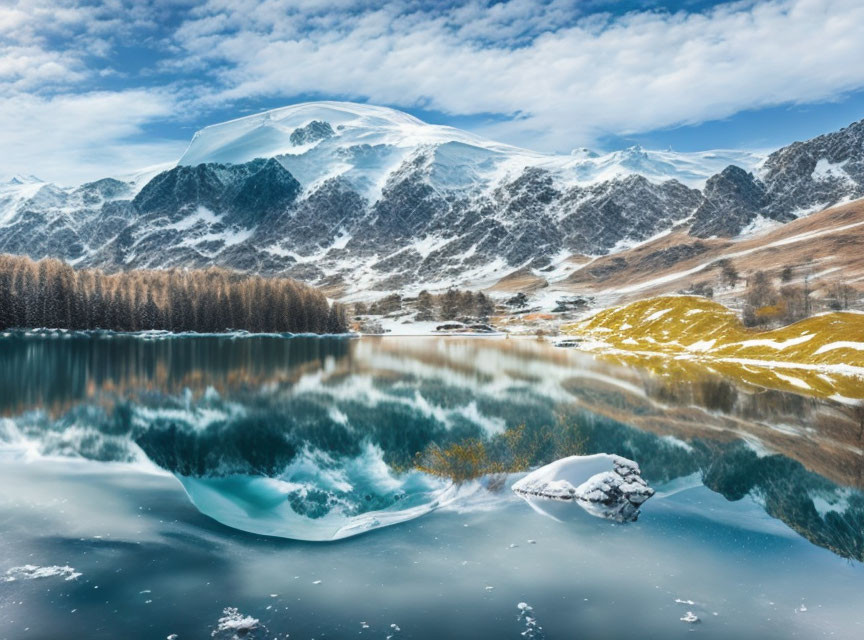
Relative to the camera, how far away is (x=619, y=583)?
20.1 metres

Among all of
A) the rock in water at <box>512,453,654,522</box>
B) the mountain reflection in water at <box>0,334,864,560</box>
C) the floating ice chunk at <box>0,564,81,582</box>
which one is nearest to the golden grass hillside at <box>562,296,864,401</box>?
the mountain reflection in water at <box>0,334,864,560</box>

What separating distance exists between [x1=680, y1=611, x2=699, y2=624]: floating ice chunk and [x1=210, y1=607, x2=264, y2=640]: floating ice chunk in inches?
472

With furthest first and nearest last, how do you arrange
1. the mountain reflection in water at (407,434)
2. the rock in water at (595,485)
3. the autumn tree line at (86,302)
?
1. the autumn tree line at (86,302)
2. the mountain reflection in water at (407,434)
3. the rock in water at (595,485)

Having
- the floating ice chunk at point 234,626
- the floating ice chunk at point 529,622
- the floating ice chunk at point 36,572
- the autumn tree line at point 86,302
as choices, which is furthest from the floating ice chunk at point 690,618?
the autumn tree line at point 86,302

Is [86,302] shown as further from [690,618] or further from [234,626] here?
[690,618]

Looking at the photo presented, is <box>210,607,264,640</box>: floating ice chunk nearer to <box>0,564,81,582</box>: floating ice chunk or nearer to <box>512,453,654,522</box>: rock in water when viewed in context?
<box>0,564,81,582</box>: floating ice chunk

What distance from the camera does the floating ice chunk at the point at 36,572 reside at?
1977 cm

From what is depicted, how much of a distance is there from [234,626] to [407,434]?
1113 inches

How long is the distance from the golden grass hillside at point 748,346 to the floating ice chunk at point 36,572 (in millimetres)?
70217

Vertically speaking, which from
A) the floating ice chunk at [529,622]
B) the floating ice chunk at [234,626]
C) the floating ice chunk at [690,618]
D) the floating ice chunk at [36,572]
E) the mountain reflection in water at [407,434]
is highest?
the floating ice chunk at [234,626]

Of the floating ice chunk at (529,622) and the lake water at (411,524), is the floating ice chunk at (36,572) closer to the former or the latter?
the lake water at (411,524)

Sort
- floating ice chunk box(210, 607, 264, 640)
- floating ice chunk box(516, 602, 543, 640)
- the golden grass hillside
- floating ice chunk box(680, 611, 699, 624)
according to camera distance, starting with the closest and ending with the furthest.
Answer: floating ice chunk box(210, 607, 264, 640) < floating ice chunk box(516, 602, 543, 640) < floating ice chunk box(680, 611, 699, 624) < the golden grass hillside

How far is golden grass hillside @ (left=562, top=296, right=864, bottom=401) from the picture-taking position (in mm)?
84188

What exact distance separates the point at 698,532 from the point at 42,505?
28.5m
